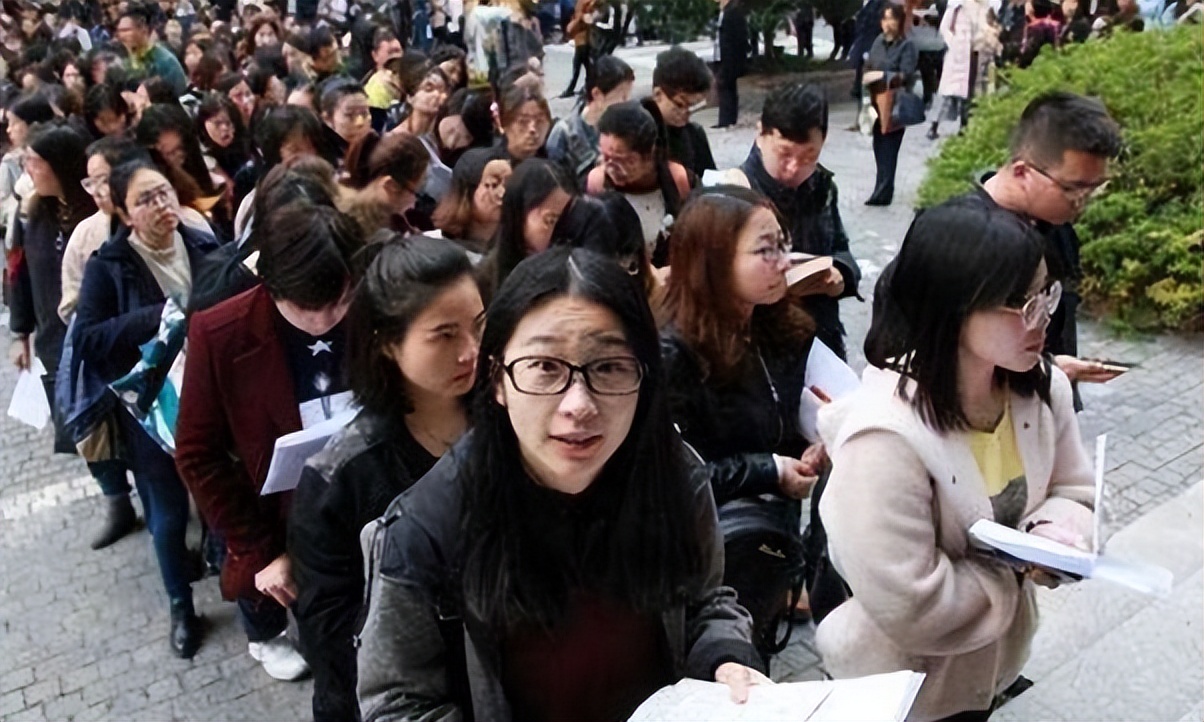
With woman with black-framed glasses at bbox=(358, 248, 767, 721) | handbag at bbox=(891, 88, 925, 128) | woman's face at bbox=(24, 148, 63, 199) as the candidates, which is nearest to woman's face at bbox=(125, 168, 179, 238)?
woman's face at bbox=(24, 148, 63, 199)

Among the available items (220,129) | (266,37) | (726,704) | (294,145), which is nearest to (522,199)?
(294,145)

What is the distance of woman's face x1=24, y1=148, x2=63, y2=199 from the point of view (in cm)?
448

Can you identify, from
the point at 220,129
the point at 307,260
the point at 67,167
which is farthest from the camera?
the point at 220,129

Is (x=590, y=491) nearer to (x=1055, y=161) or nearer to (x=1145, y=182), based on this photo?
(x=1055, y=161)

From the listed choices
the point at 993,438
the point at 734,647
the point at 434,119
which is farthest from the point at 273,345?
the point at 434,119

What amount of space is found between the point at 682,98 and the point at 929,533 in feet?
12.4

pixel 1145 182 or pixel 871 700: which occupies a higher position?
pixel 871 700

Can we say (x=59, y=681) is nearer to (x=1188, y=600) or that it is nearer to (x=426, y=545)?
(x=426, y=545)

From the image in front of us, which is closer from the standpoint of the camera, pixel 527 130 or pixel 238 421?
pixel 238 421

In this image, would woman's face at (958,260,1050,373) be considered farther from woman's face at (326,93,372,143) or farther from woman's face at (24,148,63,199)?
woman's face at (326,93,372,143)

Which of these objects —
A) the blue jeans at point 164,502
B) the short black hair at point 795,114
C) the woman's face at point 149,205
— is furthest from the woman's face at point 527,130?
the blue jeans at point 164,502

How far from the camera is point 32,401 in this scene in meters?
4.72

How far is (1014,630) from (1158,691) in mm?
1559

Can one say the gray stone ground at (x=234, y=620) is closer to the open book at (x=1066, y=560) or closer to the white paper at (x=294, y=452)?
the white paper at (x=294, y=452)
